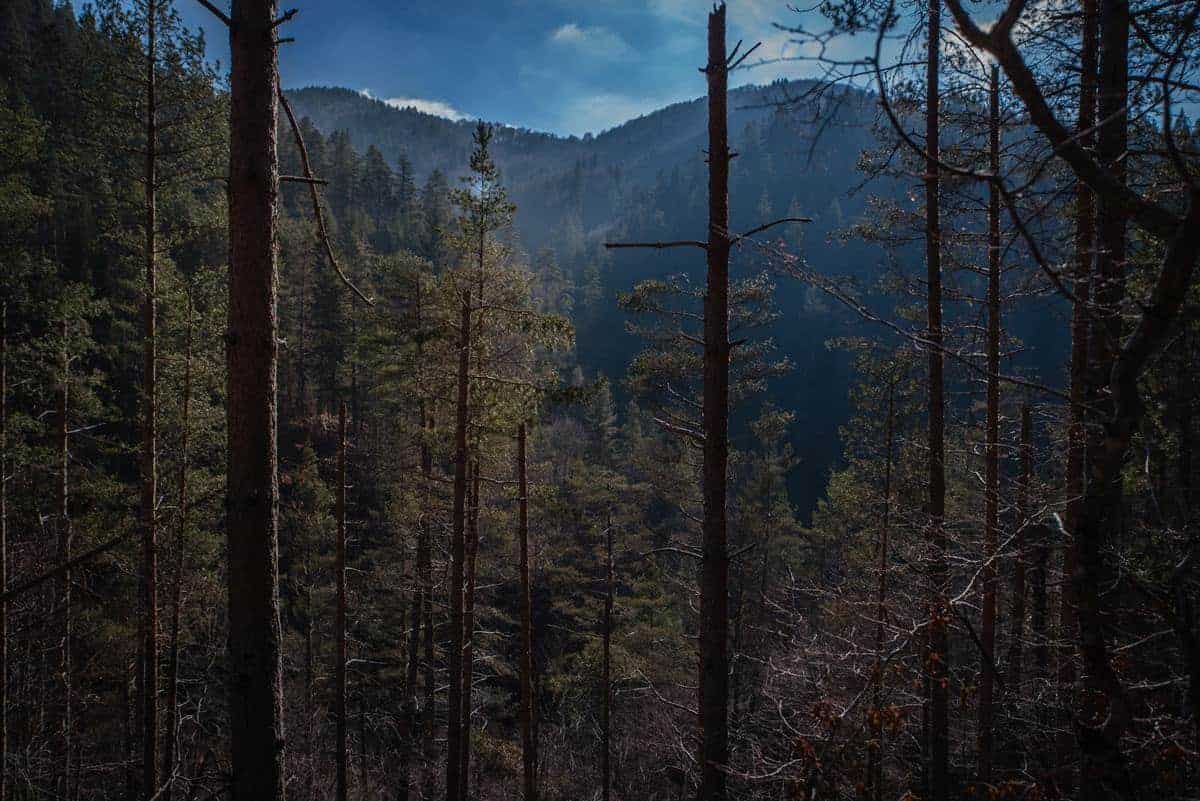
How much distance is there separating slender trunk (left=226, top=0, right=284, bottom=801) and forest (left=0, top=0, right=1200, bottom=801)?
0.01 m

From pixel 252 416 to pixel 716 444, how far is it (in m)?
3.44

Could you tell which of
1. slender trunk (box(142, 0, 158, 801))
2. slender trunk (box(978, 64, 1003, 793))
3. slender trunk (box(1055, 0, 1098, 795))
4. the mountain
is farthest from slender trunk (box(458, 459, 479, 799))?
the mountain

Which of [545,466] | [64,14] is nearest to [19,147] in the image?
[545,466]

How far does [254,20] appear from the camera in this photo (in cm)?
263

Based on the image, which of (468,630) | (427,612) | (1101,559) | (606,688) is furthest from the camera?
(606,688)

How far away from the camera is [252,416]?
2.71 m

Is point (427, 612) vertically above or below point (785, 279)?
below

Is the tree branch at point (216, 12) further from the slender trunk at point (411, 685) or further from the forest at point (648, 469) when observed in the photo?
the slender trunk at point (411, 685)

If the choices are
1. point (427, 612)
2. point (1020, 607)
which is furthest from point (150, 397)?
point (1020, 607)

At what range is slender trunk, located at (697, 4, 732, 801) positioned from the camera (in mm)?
4695

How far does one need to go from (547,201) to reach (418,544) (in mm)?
131410

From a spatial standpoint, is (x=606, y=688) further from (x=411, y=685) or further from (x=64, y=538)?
(x=64, y=538)

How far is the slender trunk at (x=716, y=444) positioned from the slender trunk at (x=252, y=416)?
316cm

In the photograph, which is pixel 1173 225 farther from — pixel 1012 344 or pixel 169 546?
pixel 169 546
